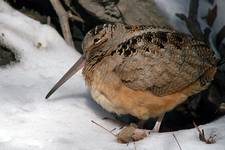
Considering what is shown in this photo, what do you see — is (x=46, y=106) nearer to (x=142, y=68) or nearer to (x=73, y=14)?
(x=142, y=68)

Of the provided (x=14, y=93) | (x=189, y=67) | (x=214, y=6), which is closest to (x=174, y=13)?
(x=214, y=6)

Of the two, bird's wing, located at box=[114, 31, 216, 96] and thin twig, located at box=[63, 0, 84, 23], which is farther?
thin twig, located at box=[63, 0, 84, 23]

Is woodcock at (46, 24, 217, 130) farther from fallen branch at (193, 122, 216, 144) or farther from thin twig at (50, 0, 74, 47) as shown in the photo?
thin twig at (50, 0, 74, 47)

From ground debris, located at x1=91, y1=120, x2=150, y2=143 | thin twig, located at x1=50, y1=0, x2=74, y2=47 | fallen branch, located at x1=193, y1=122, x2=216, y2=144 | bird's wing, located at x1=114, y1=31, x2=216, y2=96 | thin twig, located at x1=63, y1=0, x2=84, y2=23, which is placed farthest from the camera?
thin twig, located at x1=63, y1=0, x2=84, y2=23

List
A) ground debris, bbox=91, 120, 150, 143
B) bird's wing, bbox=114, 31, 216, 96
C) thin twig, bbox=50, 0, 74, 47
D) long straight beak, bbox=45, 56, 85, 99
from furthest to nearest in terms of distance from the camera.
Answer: thin twig, bbox=50, 0, 74, 47, long straight beak, bbox=45, 56, 85, 99, bird's wing, bbox=114, 31, 216, 96, ground debris, bbox=91, 120, 150, 143

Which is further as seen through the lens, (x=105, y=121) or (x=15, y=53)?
(x=15, y=53)

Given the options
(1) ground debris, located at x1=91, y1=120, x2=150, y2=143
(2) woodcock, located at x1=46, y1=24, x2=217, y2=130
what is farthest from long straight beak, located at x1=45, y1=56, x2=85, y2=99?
(1) ground debris, located at x1=91, y1=120, x2=150, y2=143

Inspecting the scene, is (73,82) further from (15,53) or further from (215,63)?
(215,63)
